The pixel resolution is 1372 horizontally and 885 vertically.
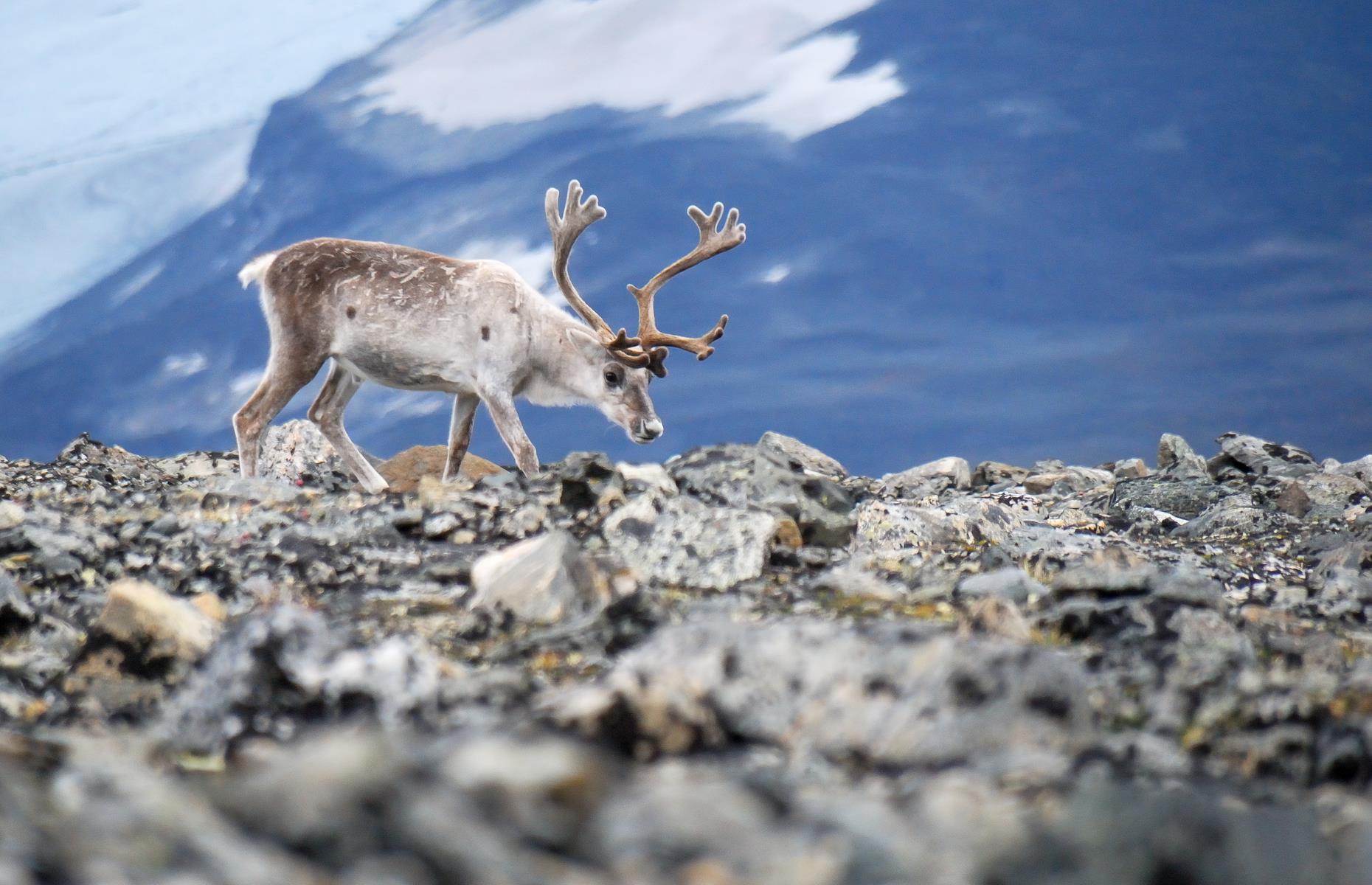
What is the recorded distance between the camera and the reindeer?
1147 cm

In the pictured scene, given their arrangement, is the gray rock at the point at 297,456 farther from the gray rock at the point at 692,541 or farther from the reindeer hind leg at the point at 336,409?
the gray rock at the point at 692,541

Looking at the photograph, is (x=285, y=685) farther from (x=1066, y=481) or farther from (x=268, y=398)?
(x=1066, y=481)

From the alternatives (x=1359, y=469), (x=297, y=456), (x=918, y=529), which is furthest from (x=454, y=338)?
(x=1359, y=469)

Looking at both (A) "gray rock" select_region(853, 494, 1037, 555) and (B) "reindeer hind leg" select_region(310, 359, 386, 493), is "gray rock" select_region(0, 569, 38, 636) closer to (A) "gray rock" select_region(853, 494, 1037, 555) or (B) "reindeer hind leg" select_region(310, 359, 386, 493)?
(A) "gray rock" select_region(853, 494, 1037, 555)

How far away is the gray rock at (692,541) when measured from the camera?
253 inches

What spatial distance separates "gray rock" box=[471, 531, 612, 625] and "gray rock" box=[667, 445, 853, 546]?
7.03 feet

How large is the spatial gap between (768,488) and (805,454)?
11.0 metres

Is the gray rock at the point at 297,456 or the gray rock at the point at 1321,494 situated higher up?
the gray rock at the point at 297,456

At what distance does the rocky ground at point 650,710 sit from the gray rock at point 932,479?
8.70 metres

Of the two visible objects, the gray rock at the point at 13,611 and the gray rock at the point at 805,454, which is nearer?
the gray rock at the point at 13,611

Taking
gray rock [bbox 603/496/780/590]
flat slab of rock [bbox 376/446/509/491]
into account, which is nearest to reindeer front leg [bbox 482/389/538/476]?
flat slab of rock [bbox 376/446/509/491]

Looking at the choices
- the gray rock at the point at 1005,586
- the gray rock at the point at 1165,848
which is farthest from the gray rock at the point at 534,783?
the gray rock at the point at 1005,586

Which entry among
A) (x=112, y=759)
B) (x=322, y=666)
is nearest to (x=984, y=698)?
(x=322, y=666)

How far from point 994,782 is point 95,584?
540cm
